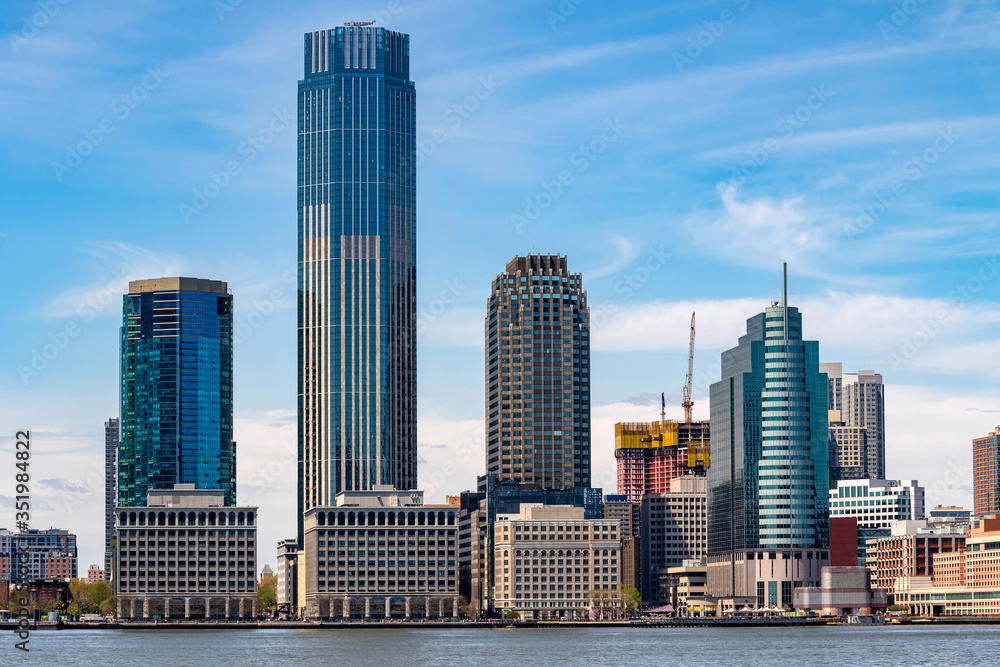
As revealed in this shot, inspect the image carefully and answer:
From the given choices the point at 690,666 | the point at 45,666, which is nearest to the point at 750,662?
the point at 690,666

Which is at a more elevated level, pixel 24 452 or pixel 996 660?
pixel 24 452

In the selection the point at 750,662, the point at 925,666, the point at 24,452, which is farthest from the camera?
the point at 750,662

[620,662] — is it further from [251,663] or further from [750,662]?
[251,663]

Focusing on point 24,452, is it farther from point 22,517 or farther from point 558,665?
point 558,665

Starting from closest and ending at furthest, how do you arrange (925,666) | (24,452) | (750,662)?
(24,452) → (925,666) → (750,662)

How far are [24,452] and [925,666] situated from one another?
320 ft

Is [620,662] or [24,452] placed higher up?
[24,452]

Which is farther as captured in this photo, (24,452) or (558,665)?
(558,665)

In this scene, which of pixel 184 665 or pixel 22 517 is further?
pixel 184 665

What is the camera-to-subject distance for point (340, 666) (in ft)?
639

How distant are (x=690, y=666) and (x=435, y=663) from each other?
2852 cm

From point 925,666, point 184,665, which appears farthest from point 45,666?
point 925,666

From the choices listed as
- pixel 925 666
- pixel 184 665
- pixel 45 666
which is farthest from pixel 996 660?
pixel 45 666

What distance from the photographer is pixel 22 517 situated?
141 m
